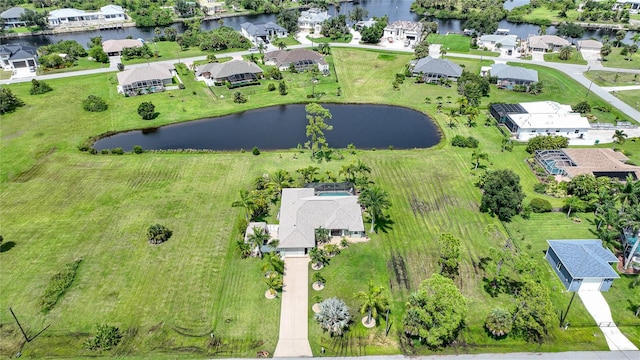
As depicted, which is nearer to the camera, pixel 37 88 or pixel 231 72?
pixel 37 88

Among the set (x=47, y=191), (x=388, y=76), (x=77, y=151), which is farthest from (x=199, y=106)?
(x=388, y=76)

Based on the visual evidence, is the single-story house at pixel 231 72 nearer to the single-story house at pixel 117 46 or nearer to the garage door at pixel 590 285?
the single-story house at pixel 117 46

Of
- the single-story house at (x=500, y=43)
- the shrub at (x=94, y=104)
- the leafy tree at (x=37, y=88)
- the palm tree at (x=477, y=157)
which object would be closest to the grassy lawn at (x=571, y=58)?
the single-story house at (x=500, y=43)

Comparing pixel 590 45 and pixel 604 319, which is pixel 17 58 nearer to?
pixel 604 319

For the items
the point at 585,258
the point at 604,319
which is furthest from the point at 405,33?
the point at 604,319

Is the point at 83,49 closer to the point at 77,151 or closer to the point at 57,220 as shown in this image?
the point at 77,151
